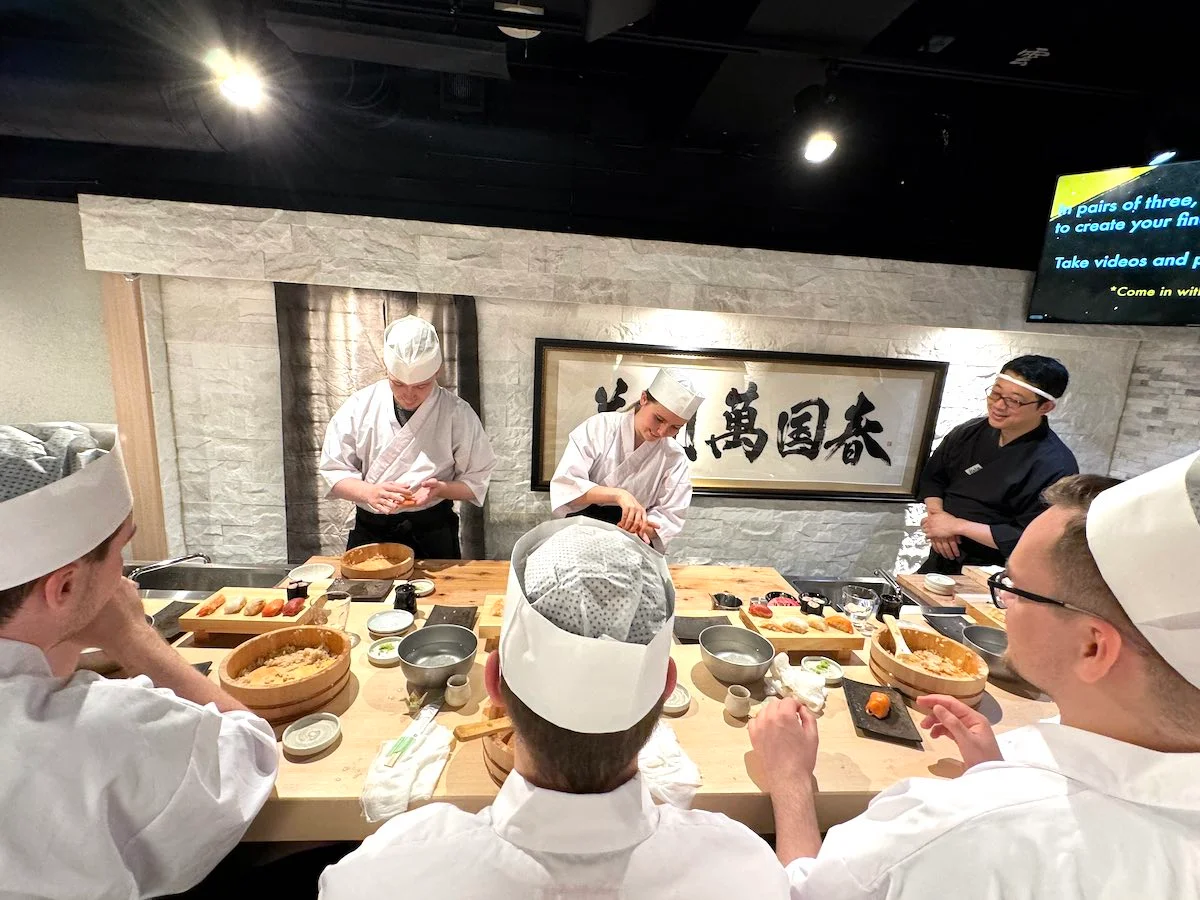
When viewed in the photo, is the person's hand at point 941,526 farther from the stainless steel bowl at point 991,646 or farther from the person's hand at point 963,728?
the person's hand at point 963,728

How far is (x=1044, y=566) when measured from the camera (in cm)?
121

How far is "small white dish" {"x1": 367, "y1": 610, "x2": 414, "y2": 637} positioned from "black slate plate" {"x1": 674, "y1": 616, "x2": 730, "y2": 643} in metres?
1.13

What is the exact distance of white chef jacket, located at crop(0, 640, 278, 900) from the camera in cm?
102

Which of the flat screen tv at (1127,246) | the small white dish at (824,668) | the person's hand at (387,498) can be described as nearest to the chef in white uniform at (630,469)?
the person's hand at (387,498)

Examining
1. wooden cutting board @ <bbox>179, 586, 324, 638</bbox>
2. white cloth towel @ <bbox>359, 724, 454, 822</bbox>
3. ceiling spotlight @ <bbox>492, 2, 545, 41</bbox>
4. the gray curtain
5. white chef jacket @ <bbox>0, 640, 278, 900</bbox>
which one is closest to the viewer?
white chef jacket @ <bbox>0, 640, 278, 900</bbox>

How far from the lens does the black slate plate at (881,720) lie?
1718mm

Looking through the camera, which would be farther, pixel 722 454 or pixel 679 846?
pixel 722 454

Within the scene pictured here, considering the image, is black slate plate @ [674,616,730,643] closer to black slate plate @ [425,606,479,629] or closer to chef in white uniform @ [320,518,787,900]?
black slate plate @ [425,606,479,629]

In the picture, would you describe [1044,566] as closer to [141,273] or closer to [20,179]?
[141,273]

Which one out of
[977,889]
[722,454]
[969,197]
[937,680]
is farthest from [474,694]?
[969,197]

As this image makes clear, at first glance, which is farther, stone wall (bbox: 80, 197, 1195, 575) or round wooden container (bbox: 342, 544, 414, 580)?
stone wall (bbox: 80, 197, 1195, 575)

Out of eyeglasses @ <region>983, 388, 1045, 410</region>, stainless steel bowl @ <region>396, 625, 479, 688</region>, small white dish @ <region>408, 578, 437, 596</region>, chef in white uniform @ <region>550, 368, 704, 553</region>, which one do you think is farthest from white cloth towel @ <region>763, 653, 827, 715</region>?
eyeglasses @ <region>983, 388, 1045, 410</region>

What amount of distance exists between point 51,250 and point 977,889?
586 cm

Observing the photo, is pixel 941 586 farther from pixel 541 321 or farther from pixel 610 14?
pixel 610 14
